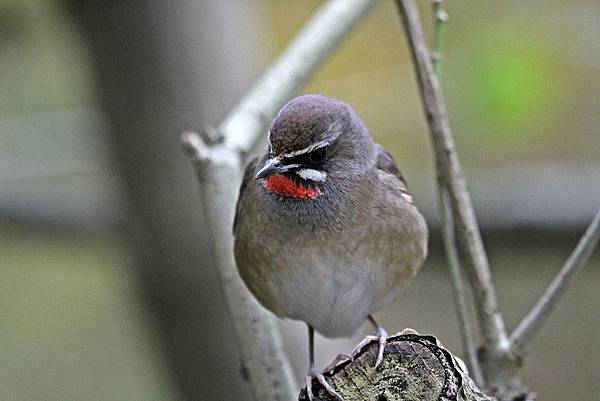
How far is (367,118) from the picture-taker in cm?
562

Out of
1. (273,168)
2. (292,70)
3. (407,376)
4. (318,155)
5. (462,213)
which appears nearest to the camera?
(407,376)

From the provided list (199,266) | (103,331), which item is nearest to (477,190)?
(199,266)

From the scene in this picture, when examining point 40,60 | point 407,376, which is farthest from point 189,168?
point 407,376

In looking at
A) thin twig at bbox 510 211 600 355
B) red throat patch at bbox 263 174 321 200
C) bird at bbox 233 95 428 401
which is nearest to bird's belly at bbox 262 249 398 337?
bird at bbox 233 95 428 401

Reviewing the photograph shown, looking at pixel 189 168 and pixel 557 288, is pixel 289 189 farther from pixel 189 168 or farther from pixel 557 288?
pixel 189 168

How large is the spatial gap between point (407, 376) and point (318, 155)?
1.19 meters

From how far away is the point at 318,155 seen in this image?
2953 mm

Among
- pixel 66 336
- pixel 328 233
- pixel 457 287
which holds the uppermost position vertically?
pixel 328 233

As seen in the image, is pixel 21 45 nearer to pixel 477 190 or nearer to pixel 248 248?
pixel 477 190

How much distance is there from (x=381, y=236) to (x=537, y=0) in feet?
9.01

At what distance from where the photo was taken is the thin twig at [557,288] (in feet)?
7.95

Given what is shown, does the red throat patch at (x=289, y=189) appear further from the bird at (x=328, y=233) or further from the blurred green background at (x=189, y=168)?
the blurred green background at (x=189, y=168)

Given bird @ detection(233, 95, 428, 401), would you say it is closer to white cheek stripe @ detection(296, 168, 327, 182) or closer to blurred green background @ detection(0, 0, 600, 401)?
white cheek stripe @ detection(296, 168, 327, 182)

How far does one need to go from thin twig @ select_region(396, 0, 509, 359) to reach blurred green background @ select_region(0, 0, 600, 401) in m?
1.74
